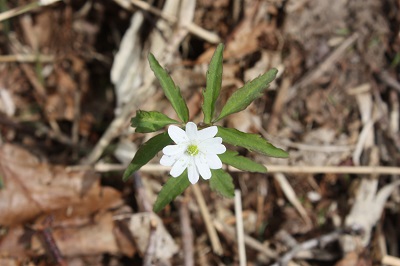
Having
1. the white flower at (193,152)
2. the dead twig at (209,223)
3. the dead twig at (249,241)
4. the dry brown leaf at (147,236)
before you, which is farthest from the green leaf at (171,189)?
the dead twig at (249,241)

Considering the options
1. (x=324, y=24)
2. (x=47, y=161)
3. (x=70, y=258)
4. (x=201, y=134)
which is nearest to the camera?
(x=201, y=134)

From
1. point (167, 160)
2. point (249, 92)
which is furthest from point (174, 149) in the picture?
point (249, 92)

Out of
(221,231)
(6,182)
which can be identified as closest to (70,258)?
(6,182)

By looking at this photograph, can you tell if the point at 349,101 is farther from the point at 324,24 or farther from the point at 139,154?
the point at 139,154

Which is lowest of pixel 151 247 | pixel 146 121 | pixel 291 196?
pixel 151 247

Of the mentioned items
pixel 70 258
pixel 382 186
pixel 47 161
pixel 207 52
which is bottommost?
pixel 70 258

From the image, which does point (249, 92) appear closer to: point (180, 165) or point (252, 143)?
point (252, 143)
